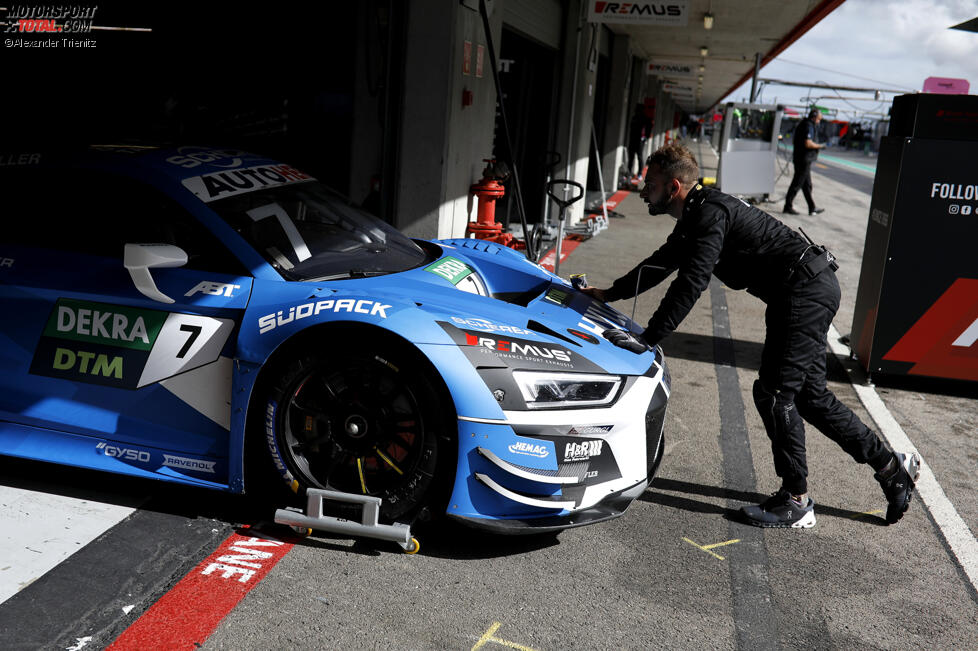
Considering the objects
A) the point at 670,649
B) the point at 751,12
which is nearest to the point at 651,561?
the point at 670,649

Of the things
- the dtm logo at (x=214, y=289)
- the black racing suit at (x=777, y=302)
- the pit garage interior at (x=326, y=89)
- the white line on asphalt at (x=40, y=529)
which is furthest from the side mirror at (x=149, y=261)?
the pit garage interior at (x=326, y=89)

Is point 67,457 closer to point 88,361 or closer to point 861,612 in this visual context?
point 88,361

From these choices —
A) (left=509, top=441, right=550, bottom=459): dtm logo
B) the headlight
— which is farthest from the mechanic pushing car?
(left=509, top=441, right=550, bottom=459): dtm logo

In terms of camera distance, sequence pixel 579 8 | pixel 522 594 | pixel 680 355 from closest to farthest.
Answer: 1. pixel 522 594
2. pixel 680 355
3. pixel 579 8

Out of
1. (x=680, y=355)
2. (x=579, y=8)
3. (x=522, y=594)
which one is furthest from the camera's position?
(x=579, y=8)

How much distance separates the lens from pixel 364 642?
2.77 m

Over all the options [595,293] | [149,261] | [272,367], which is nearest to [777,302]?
[595,293]

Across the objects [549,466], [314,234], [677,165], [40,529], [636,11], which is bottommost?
[40,529]

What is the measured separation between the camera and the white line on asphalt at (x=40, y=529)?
306 centimetres

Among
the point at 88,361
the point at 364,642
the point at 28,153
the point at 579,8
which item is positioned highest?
the point at 579,8

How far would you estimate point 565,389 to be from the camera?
3.24 meters

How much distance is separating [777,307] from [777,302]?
0.02 meters

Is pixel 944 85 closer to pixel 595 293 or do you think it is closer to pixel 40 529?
pixel 595 293

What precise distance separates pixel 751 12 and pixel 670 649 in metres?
14.3
